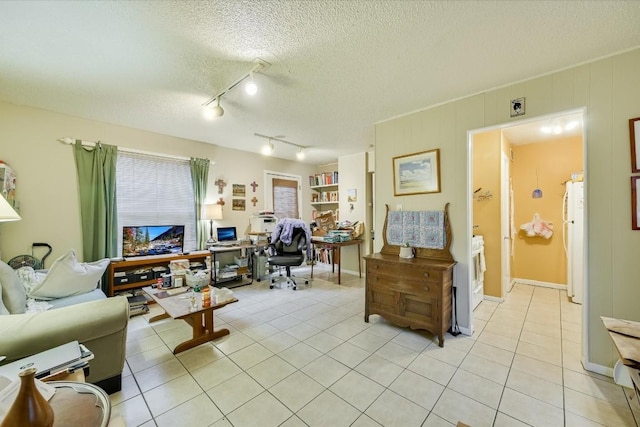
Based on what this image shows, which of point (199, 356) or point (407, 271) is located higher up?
point (407, 271)

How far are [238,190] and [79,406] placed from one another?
13.7 ft

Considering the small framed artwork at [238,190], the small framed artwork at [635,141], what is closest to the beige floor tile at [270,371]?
the small framed artwork at [635,141]

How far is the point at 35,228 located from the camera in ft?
9.70

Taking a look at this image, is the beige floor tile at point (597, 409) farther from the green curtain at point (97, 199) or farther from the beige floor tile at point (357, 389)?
the green curtain at point (97, 199)

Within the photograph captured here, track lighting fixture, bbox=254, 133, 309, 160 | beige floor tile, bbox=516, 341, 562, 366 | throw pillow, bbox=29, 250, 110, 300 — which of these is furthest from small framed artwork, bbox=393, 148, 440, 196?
throw pillow, bbox=29, 250, 110, 300

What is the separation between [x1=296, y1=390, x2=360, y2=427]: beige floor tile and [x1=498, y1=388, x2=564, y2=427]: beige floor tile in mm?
986

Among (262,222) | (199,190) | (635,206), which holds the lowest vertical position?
(262,222)

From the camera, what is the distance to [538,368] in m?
2.03

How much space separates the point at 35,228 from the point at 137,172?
1282mm

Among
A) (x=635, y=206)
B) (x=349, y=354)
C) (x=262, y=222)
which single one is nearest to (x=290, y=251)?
(x=262, y=222)

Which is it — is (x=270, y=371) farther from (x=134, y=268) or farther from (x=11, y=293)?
(x=134, y=268)

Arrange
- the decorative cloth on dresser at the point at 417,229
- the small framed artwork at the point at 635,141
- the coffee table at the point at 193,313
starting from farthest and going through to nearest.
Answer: the decorative cloth on dresser at the point at 417,229
the coffee table at the point at 193,313
the small framed artwork at the point at 635,141

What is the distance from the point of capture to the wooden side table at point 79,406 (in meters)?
0.86

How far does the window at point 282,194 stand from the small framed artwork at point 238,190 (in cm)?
57
